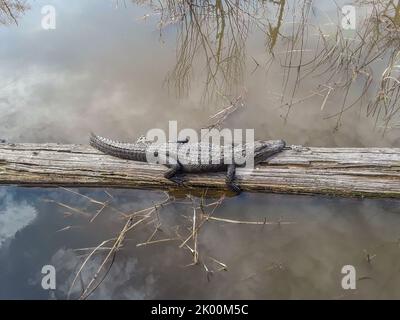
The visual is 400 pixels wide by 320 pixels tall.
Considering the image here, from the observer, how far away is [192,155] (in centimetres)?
468

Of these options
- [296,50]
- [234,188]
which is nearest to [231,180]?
[234,188]

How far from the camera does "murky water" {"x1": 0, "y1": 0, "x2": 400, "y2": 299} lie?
3.91m

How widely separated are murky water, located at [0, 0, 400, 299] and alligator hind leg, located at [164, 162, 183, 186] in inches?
9.2

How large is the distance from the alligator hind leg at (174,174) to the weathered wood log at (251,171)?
0.07 meters

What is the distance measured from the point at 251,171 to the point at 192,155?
698 mm

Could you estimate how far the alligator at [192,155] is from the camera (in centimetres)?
461

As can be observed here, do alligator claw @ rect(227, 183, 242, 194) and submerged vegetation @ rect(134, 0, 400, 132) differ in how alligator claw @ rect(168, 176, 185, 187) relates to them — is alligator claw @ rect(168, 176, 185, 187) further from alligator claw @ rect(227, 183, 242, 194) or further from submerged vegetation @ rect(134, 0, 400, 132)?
submerged vegetation @ rect(134, 0, 400, 132)

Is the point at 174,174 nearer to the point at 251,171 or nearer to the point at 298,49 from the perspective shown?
the point at 251,171

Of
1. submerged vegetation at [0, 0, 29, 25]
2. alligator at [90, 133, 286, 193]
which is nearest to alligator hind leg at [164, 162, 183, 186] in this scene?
alligator at [90, 133, 286, 193]
